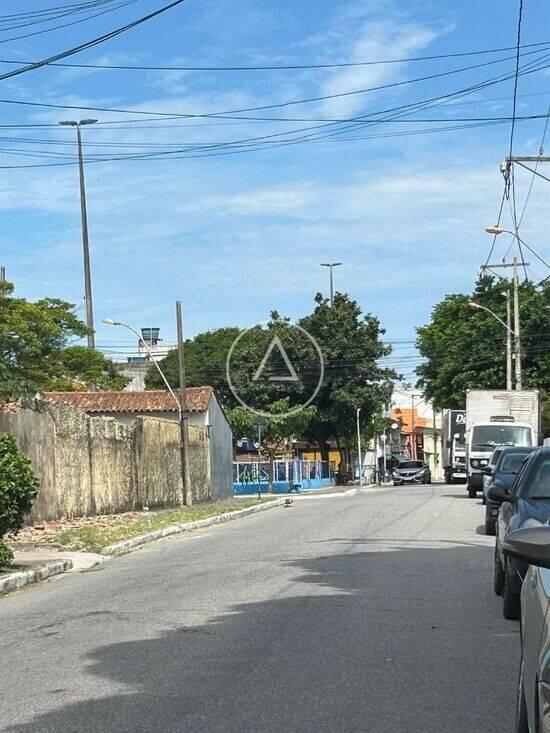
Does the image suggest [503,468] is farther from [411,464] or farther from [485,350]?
[411,464]

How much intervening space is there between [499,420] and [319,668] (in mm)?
33783

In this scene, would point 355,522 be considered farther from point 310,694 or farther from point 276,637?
point 310,694

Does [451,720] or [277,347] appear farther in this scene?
[277,347]

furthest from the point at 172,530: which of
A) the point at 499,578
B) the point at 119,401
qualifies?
the point at 119,401

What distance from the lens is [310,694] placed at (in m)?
6.70

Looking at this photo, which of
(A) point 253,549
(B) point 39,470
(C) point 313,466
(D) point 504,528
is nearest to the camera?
(D) point 504,528

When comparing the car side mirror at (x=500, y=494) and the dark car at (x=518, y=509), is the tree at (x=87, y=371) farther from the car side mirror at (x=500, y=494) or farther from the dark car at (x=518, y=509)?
the dark car at (x=518, y=509)

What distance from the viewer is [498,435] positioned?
1515 inches

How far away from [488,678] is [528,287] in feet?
204

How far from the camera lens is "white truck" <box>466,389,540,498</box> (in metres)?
38.0

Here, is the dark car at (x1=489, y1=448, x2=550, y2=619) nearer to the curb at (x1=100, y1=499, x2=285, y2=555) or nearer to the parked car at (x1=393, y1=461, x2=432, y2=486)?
the curb at (x1=100, y1=499, x2=285, y2=555)

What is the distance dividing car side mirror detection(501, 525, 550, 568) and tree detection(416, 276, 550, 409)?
53.1m

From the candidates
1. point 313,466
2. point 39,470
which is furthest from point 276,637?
point 313,466

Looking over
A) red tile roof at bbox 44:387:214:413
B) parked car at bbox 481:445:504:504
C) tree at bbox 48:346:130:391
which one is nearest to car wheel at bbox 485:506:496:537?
parked car at bbox 481:445:504:504
